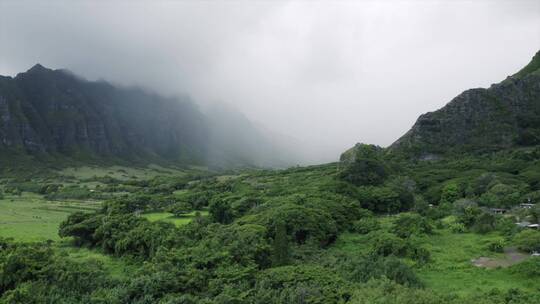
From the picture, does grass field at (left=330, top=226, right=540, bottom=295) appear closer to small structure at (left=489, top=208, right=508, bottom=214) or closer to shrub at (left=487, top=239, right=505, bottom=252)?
shrub at (left=487, top=239, right=505, bottom=252)

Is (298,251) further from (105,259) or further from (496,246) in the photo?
(105,259)

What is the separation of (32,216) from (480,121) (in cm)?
11097

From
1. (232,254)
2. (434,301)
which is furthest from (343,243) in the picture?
(434,301)

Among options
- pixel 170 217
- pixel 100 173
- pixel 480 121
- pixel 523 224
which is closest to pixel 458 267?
pixel 523 224

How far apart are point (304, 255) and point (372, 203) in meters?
25.6

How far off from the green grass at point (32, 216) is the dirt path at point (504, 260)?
45446 mm

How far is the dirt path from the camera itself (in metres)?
33.3

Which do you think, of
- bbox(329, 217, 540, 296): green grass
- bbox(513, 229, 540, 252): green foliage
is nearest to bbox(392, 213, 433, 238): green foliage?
bbox(329, 217, 540, 296): green grass

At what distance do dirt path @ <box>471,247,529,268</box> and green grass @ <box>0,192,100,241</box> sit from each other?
1789 inches

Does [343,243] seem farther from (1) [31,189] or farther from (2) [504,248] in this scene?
(1) [31,189]

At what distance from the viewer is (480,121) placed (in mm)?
118812

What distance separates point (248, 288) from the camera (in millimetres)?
28969

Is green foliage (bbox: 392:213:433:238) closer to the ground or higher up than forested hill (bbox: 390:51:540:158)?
closer to the ground

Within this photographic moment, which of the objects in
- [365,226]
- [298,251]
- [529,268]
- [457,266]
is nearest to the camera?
[529,268]
